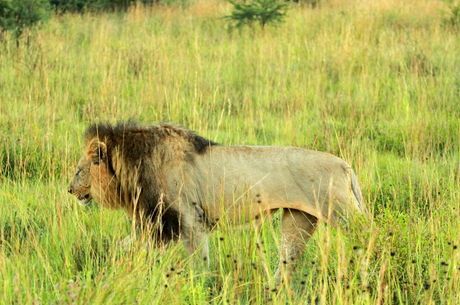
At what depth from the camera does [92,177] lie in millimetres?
4805

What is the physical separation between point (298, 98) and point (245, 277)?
4.47m

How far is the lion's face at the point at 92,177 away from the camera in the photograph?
4754mm

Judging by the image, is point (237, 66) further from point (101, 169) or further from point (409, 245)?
point (409, 245)

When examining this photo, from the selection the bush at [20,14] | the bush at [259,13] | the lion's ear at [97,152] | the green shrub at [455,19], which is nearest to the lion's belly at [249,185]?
the lion's ear at [97,152]

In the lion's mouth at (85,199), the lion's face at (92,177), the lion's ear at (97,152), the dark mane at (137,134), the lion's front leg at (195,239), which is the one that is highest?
the dark mane at (137,134)

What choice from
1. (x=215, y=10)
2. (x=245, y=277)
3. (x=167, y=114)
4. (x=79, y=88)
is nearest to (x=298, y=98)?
(x=167, y=114)

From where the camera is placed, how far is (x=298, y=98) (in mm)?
8352

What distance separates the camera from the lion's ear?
472cm

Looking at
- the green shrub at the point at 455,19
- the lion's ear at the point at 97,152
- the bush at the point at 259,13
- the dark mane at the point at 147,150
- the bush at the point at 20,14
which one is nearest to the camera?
the dark mane at the point at 147,150

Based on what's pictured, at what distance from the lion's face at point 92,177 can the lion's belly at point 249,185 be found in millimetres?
542

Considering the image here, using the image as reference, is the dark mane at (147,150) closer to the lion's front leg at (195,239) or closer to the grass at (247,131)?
the lion's front leg at (195,239)

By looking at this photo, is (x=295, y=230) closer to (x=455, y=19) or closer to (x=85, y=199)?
(x=85, y=199)

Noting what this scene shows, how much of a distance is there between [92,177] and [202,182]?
643mm

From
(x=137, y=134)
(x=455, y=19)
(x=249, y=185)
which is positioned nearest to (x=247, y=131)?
(x=137, y=134)
